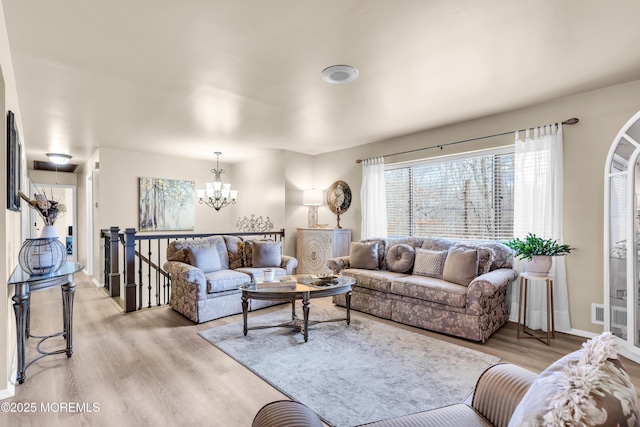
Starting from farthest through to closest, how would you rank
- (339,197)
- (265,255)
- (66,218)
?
(66,218) < (339,197) < (265,255)

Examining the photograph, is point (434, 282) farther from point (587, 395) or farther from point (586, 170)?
point (587, 395)

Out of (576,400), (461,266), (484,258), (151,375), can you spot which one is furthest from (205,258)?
(576,400)

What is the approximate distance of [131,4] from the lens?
1.83m

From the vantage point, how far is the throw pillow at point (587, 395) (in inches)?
25.4

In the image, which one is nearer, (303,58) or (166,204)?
(303,58)

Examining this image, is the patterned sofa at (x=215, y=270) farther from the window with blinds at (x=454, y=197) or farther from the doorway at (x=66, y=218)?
the doorway at (x=66, y=218)

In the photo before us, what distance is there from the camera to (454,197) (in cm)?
428

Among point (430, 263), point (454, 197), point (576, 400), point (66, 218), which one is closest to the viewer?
point (576, 400)

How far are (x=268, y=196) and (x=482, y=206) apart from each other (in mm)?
3731

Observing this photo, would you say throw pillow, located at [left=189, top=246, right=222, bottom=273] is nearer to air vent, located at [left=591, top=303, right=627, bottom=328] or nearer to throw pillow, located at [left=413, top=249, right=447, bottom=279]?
throw pillow, located at [left=413, top=249, right=447, bottom=279]

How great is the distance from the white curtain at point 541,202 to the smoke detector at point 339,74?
2172 millimetres

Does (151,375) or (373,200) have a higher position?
(373,200)

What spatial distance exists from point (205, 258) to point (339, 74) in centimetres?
276

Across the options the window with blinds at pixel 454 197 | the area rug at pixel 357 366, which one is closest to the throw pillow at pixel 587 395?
the area rug at pixel 357 366
